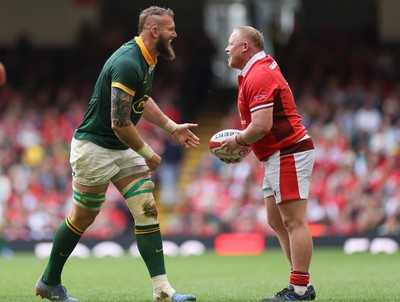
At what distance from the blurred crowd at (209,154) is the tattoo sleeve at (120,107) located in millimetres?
10632

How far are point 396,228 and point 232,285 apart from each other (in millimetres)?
7848

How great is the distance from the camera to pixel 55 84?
82.4ft

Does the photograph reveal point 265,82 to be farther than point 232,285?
No

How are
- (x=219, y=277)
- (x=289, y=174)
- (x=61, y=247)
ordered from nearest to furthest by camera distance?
1. (x=289, y=174)
2. (x=61, y=247)
3. (x=219, y=277)

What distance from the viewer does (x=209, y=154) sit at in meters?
22.4

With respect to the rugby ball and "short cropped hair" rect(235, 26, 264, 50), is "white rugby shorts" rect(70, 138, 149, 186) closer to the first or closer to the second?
the rugby ball

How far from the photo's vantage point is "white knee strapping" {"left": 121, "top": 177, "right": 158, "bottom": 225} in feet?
27.0

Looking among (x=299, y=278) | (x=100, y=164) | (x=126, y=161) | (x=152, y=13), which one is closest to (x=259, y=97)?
(x=152, y=13)

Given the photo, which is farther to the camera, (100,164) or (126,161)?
(126,161)

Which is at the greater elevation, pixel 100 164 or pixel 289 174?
pixel 100 164

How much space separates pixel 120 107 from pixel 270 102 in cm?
127

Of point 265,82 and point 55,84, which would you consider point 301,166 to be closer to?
point 265,82

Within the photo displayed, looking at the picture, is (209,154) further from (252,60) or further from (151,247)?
(151,247)

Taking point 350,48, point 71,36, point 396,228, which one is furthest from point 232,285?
point 71,36
